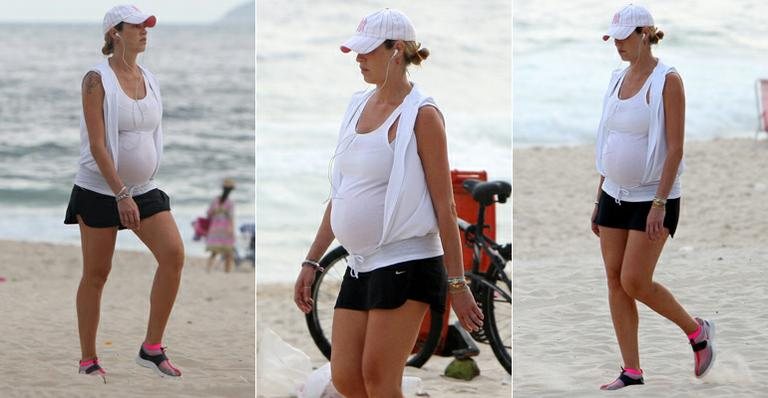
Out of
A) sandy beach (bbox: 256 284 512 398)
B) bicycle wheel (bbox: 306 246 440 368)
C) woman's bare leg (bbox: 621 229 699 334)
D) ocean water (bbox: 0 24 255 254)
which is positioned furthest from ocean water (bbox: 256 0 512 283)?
woman's bare leg (bbox: 621 229 699 334)

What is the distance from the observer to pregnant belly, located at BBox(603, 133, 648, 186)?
14.5ft

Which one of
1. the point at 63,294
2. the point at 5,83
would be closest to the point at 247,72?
the point at 5,83

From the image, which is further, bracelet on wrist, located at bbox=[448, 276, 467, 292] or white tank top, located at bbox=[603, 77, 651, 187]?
white tank top, located at bbox=[603, 77, 651, 187]

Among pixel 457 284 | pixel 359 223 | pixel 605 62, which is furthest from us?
pixel 605 62

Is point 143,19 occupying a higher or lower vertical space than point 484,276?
higher

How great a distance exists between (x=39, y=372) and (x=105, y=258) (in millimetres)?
569

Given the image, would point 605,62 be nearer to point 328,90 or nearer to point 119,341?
point 328,90

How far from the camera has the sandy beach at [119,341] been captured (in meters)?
4.86

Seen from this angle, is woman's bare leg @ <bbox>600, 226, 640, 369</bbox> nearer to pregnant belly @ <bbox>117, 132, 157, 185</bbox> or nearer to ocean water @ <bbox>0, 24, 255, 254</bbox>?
pregnant belly @ <bbox>117, 132, 157, 185</bbox>

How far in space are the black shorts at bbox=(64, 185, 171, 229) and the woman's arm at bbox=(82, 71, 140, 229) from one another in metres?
0.06

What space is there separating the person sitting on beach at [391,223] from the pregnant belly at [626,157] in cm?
124

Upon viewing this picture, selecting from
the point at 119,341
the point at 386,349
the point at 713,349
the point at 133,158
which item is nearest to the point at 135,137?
the point at 133,158

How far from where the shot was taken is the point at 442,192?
332 centimetres

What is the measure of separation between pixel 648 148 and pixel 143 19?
6.06ft
